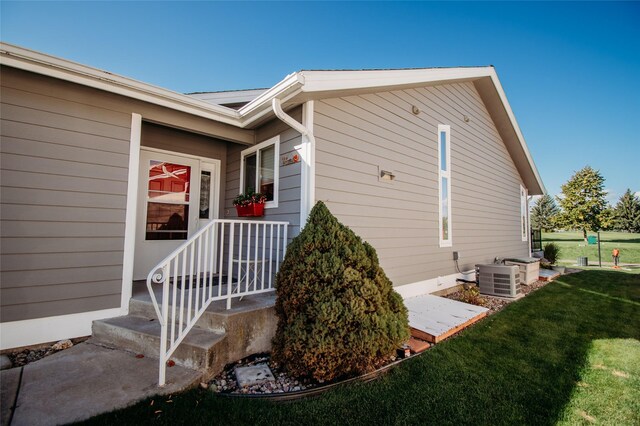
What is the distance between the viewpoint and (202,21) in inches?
230

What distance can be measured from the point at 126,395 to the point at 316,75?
11.1 ft

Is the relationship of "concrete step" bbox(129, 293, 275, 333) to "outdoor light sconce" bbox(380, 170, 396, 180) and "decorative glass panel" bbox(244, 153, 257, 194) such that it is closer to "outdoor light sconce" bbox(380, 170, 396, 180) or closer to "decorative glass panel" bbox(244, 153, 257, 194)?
"decorative glass panel" bbox(244, 153, 257, 194)

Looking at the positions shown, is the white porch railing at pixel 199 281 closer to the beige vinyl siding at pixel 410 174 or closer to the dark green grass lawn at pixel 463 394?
the dark green grass lawn at pixel 463 394

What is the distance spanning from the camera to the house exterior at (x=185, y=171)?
2.87m

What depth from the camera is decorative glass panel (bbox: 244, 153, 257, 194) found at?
4.56 metres

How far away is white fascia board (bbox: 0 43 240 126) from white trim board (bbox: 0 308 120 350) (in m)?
2.47

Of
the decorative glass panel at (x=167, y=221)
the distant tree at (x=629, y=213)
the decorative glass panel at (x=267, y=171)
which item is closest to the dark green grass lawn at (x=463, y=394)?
the decorative glass panel at (x=267, y=171)

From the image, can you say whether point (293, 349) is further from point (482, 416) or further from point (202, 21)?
point (202, 21)

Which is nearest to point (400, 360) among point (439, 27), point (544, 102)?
point (439, 27)

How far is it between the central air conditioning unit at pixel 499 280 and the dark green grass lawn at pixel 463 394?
1654mm

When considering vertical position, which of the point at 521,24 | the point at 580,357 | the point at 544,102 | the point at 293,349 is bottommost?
the point at 580,357

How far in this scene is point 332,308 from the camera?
2439 millimetres

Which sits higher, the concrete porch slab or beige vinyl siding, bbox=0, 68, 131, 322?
beige vinyl siding, bbox=0, 68, 131, 322

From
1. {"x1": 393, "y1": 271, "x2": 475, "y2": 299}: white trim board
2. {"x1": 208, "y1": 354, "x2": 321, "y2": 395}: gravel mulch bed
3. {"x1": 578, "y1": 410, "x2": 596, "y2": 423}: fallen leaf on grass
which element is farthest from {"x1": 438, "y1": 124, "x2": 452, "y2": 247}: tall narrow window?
{"x1": 208, "y1": 354, "x2": 321, "y2": 395}: gravel mulch bed
